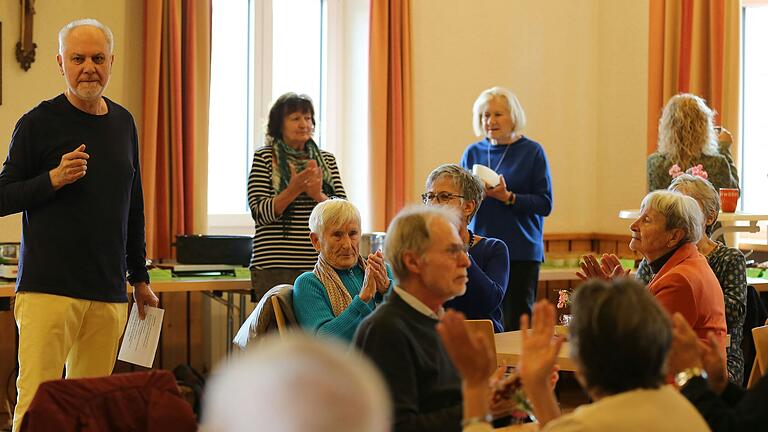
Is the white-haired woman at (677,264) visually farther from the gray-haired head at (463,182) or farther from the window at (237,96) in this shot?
the window at (237,96)

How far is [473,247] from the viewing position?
362 cm

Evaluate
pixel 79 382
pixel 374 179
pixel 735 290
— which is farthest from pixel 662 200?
pixel 374 179

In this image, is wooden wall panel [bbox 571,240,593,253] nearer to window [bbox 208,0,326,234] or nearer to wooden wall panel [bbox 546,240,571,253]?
wooden wall panel [bbox 546,240,571,253]

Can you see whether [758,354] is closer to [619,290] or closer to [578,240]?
[619,290]

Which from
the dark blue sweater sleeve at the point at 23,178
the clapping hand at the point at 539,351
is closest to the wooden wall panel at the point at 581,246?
the dark blue sweater sleeve at the point at 23,178

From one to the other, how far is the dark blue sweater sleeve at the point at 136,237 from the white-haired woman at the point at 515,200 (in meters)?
2.07

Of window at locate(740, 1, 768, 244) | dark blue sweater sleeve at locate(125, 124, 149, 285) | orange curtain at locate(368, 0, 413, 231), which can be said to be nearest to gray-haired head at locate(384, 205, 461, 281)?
dark blue sweater sleeve at locate(125, 124, 149, 285)

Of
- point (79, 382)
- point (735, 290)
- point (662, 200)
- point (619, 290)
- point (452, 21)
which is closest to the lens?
point (619, 290)

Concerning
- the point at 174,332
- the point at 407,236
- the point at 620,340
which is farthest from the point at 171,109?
the point at 620,340

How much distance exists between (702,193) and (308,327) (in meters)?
1.53

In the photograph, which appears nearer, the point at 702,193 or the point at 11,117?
the point at 702,193

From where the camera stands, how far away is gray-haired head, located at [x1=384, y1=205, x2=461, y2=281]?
2369 mm

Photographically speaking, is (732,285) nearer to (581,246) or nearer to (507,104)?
(507,104)

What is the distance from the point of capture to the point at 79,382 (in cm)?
219
